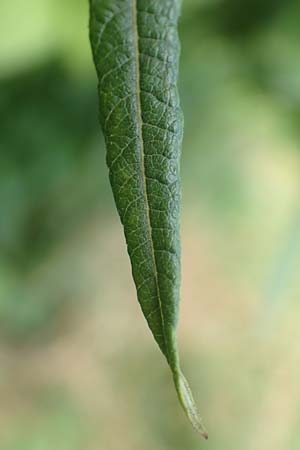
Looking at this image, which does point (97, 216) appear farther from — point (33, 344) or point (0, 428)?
point (0, 428)

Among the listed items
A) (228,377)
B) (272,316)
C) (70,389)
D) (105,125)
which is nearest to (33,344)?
(70,389)

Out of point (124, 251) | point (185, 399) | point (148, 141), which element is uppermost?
point (148, 141)

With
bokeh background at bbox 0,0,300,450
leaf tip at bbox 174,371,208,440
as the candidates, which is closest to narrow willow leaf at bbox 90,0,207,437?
leaf tip at bbox 174,371,208,440

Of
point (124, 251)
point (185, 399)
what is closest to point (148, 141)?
point (185, 399)

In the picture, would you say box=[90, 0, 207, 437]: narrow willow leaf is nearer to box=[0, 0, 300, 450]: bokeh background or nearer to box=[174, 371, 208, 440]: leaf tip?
box=[174, 371, 208, 440]: leaf tip

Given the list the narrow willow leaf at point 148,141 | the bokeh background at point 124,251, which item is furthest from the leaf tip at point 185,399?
the bokeh background at point 124,251

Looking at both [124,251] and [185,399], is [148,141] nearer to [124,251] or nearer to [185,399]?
[185,399]
